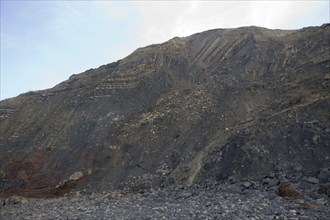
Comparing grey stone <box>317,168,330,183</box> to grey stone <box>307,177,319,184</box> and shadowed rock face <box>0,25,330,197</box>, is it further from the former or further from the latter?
shadowed rock face <box>0,25,330,197</box>

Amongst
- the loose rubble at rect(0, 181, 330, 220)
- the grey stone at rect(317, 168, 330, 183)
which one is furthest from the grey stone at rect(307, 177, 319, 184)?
the loose rubble at rect(0, 181, 330, 220)

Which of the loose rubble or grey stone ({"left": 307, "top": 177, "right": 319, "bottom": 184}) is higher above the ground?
grey stone ({"left": 307, "top": 177, "right": 319, "bottom": 184})

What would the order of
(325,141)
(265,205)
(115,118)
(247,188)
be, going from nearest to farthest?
(265,205), (247,188), (325,141), (115,118)

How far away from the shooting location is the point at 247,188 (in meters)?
21.0

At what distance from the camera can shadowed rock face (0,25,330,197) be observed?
24375 millimetres

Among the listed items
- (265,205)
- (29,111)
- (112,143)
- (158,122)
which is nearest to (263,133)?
(265,205)

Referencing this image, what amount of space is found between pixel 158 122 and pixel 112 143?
3.65 meters

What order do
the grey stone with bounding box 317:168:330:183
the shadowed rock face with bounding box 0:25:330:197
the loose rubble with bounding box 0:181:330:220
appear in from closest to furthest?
the loose rubble with bounding box 0:181:330:220 < the grey stone with bounding box 317:168:330:183 < the shadowed rock face with bounding box 0:25:330:197

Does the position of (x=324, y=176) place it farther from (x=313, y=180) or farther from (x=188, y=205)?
(x=188, y=205)

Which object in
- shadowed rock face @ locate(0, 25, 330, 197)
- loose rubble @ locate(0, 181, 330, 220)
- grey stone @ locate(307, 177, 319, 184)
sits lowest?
loose rubble @ locate(0, 181, 330, 220)

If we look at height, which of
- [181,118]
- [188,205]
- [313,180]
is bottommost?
[188,205]

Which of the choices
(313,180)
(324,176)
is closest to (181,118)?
(313,180)

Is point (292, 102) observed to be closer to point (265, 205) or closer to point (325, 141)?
point (325, 141)

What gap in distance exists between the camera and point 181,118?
32219 mm
